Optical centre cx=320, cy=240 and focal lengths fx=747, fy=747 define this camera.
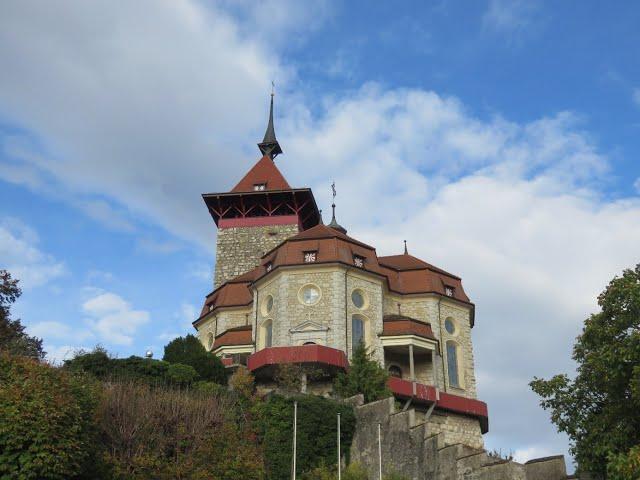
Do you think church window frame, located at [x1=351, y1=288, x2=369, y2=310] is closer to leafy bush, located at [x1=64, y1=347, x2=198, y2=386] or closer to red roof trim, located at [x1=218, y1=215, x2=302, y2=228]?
leafy bush, located at [x1=64, y1=347, x2=198, y2=386]

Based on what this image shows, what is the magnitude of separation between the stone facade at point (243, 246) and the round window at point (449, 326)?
13.3 meters

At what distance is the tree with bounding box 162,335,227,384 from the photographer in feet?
111

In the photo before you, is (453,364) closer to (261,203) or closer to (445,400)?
(445,400)

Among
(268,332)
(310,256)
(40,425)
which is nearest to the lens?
(40,425)

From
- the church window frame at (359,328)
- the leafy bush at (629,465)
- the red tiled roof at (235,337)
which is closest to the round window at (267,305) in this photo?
the red tiled roof at (235,337)

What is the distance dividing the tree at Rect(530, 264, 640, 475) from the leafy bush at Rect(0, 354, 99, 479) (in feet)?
44.0

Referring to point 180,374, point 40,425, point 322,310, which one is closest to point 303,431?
point 180,374

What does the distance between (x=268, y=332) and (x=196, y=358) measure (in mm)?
6500

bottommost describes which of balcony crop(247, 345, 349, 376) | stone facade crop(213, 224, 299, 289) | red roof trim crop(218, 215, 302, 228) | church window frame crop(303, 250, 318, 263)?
balcony crop(247, 345, 349, 376)

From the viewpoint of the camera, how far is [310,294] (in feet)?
126

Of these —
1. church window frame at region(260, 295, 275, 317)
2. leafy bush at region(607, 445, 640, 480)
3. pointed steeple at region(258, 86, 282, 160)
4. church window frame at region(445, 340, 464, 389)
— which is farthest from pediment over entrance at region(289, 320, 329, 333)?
pointed steeple at region(258, 86, 282, 160)

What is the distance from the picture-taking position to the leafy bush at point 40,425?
19.0 m

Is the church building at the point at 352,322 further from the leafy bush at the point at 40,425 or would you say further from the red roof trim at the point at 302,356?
the leafy bush at the point at 40,425

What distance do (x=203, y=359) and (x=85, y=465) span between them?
492 inches
